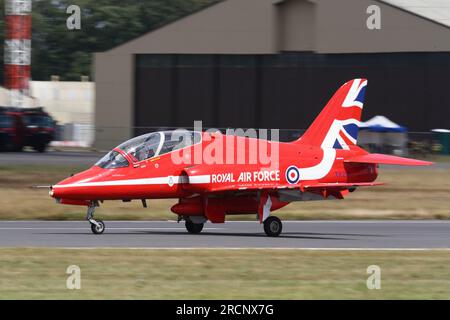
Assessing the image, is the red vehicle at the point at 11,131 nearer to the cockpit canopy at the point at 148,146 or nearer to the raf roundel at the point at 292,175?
the cockpit canopy at the point at 148,146

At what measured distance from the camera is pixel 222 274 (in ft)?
49.1

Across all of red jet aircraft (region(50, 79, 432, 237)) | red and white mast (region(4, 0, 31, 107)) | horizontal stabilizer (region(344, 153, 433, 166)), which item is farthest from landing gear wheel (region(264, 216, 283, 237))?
red and white mast (region(4, 0, 31, 107))

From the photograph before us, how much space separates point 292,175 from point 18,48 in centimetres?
4814

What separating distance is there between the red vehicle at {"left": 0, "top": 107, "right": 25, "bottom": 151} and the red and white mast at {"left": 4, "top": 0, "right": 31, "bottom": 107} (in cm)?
1473

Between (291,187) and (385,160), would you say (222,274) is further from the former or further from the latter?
(385,160)

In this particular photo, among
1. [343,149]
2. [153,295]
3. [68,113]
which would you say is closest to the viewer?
[153,295]

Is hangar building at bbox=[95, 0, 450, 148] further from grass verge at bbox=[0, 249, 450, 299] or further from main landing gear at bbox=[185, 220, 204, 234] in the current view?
grass verge at bbox=[0, 249, 450, 299]

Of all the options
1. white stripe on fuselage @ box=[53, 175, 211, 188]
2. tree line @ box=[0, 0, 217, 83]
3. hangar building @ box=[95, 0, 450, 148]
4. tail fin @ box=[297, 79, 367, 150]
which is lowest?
white stripe on fuselage @ box=[53, 175, 211, 188]

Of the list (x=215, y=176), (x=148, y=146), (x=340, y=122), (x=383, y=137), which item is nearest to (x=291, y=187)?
(x=215, y=176)

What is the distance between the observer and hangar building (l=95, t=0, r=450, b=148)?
56.7 meters

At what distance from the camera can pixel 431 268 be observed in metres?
16.1
